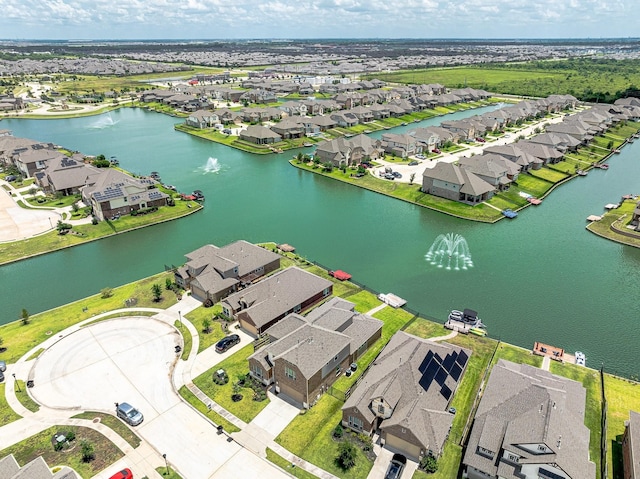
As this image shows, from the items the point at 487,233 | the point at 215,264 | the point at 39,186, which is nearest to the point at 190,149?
the point at 39,186

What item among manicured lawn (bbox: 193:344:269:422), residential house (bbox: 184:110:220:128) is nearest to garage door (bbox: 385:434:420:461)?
manicured lawn (bbox: 193:344:269:422)

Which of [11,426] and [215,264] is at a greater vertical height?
[215,264]

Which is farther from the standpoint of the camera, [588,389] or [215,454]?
[588,389]

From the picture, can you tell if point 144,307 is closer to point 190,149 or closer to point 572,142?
point 190,149

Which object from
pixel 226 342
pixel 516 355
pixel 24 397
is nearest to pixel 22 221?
pixel 24 397

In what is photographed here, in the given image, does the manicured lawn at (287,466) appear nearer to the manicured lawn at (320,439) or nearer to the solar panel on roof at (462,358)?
the manicured lawn at (320,439)

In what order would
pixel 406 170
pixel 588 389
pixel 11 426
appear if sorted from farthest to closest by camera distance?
pixel 406 170, pixel 588 389, pixel 11 426
